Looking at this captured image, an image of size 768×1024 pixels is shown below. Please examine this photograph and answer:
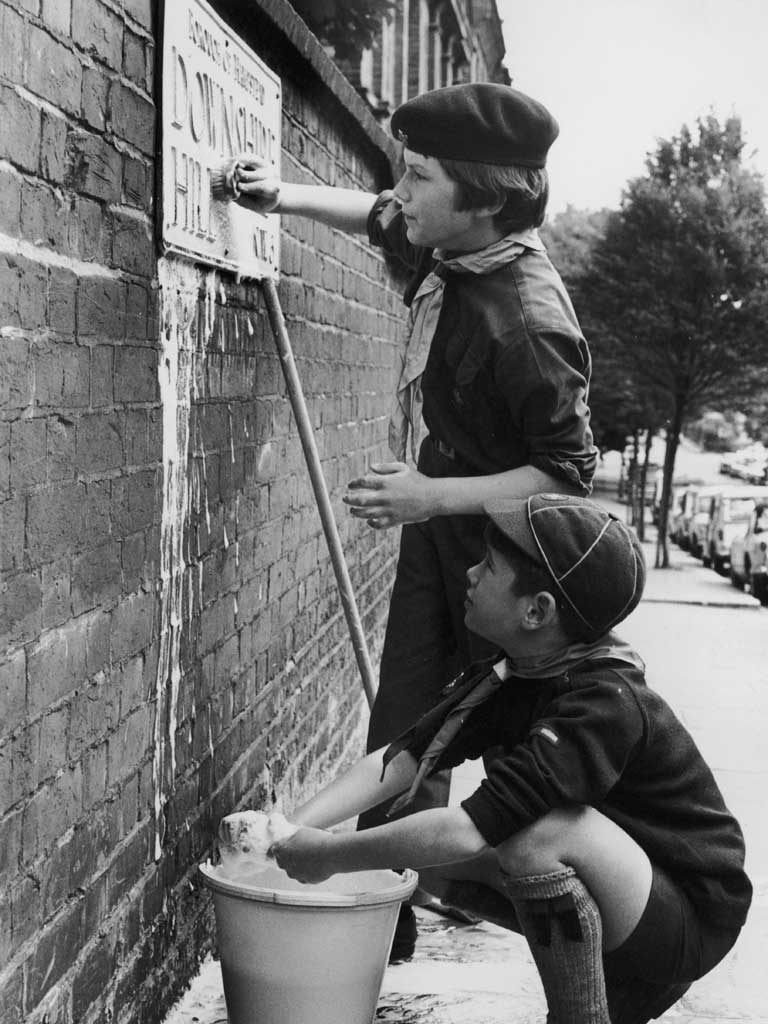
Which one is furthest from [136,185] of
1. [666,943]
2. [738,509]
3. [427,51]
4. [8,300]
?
[738,509]

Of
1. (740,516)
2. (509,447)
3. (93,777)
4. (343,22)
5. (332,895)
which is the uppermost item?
(343,22)

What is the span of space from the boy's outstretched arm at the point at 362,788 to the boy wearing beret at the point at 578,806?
31mm

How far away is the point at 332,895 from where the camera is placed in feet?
9.37

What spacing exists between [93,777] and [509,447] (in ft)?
4.10

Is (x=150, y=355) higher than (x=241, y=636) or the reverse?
higher

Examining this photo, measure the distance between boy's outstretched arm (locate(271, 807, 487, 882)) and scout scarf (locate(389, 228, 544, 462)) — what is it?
3.91 feet

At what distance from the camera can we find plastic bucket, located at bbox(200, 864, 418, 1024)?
2.85 metres

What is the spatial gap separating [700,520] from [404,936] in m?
32.7

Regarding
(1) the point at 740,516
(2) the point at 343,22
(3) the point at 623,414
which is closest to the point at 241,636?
(2) the point at 343,22

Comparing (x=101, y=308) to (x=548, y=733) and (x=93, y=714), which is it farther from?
(x=548, y=733)

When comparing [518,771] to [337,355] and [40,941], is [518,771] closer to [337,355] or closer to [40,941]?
[40,941]

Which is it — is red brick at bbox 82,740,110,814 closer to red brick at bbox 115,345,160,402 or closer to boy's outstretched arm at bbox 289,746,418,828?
boy's outstretched arm at bbox 289,746,418,828

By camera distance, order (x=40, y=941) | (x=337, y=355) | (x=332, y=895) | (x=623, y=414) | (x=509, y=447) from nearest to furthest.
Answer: (x=40, y=941) → (x=332, y=895) → (x=509, y=447) → (x=337, y=355) → (x=623, y=414)

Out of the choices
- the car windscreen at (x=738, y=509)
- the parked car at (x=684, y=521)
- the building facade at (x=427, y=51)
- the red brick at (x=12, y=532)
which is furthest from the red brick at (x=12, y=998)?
the parked car at (x=684, y=521)
